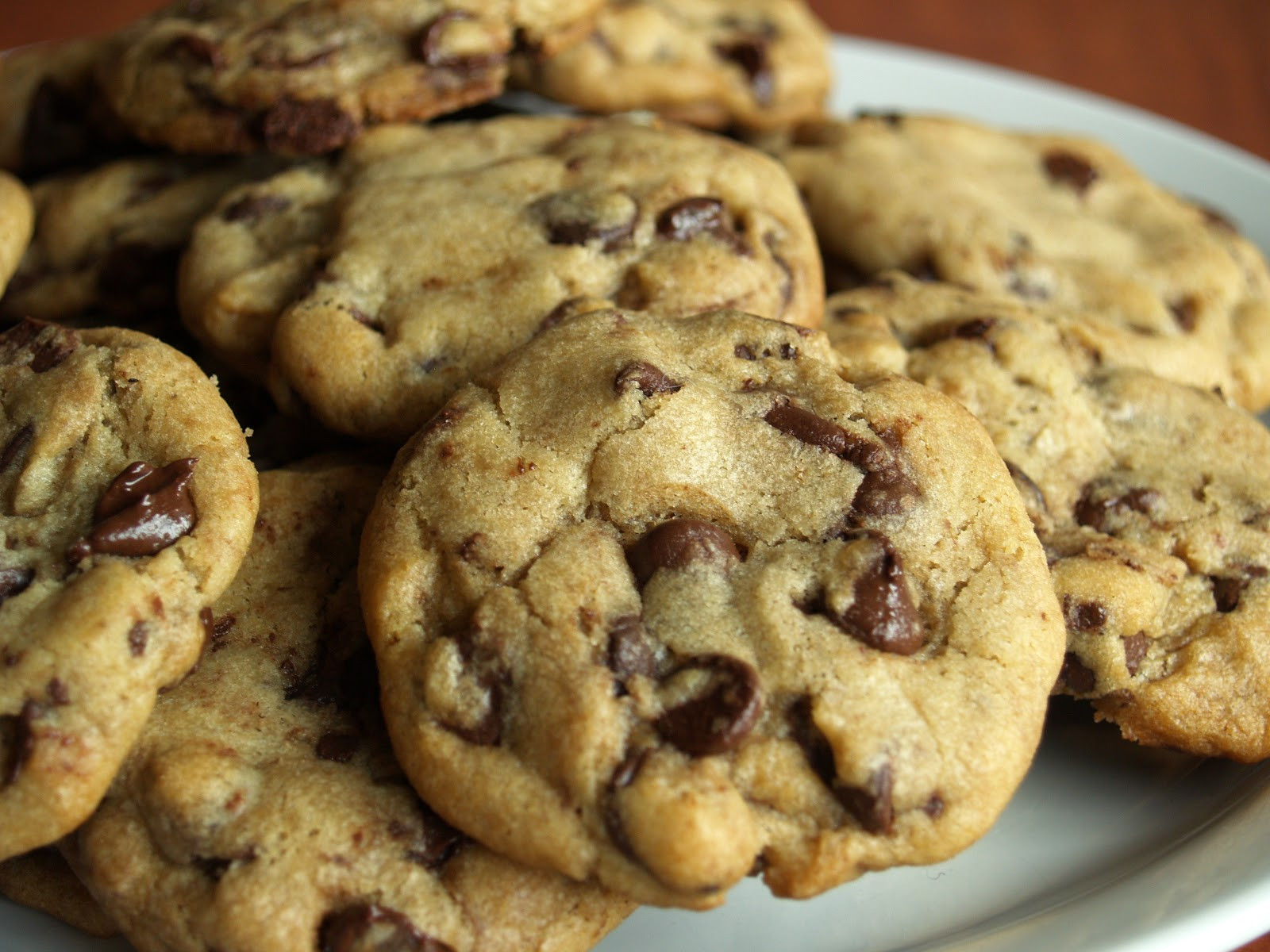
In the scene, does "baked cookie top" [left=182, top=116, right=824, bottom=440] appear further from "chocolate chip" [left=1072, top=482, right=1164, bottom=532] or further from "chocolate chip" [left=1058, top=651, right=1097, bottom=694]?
"chocolate chip" [left=1058, top=651, right=1097, bottom=694]

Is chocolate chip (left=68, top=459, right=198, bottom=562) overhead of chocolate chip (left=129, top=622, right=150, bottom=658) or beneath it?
overhead

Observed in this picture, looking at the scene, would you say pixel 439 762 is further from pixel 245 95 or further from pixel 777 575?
pixel 245 95

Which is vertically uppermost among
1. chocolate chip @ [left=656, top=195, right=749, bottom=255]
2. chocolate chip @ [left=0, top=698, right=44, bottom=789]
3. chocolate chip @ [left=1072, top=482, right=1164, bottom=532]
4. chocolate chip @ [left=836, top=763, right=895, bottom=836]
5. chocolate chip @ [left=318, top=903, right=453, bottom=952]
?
chocolate chip @ [left=656, top=195, right=749, bottom=255]

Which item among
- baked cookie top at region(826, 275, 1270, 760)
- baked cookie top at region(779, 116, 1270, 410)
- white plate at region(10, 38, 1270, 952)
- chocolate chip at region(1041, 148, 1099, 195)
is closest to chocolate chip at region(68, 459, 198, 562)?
white plate at region(10, 38, 1270, 952)

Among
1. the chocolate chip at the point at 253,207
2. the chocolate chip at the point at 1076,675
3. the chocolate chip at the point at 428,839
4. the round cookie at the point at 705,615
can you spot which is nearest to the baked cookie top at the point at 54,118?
the chocolate chip at the point at 253,207

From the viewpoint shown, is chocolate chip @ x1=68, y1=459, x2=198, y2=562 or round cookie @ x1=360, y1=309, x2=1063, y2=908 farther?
chocolate chip @ x1=68, y1=459, x2=198, y2=562

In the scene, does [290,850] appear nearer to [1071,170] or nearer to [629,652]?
[629,652]

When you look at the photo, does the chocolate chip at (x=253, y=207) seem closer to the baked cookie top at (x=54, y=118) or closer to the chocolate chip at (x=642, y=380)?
the baked cookie top at (x=54, y=118)

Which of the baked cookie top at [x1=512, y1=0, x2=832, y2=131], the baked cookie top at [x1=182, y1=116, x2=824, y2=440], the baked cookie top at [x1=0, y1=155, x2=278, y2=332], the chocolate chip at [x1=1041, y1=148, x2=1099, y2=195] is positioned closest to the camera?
the baked cookie top at [x1=182, y1=116, x2=824, y2=440]
